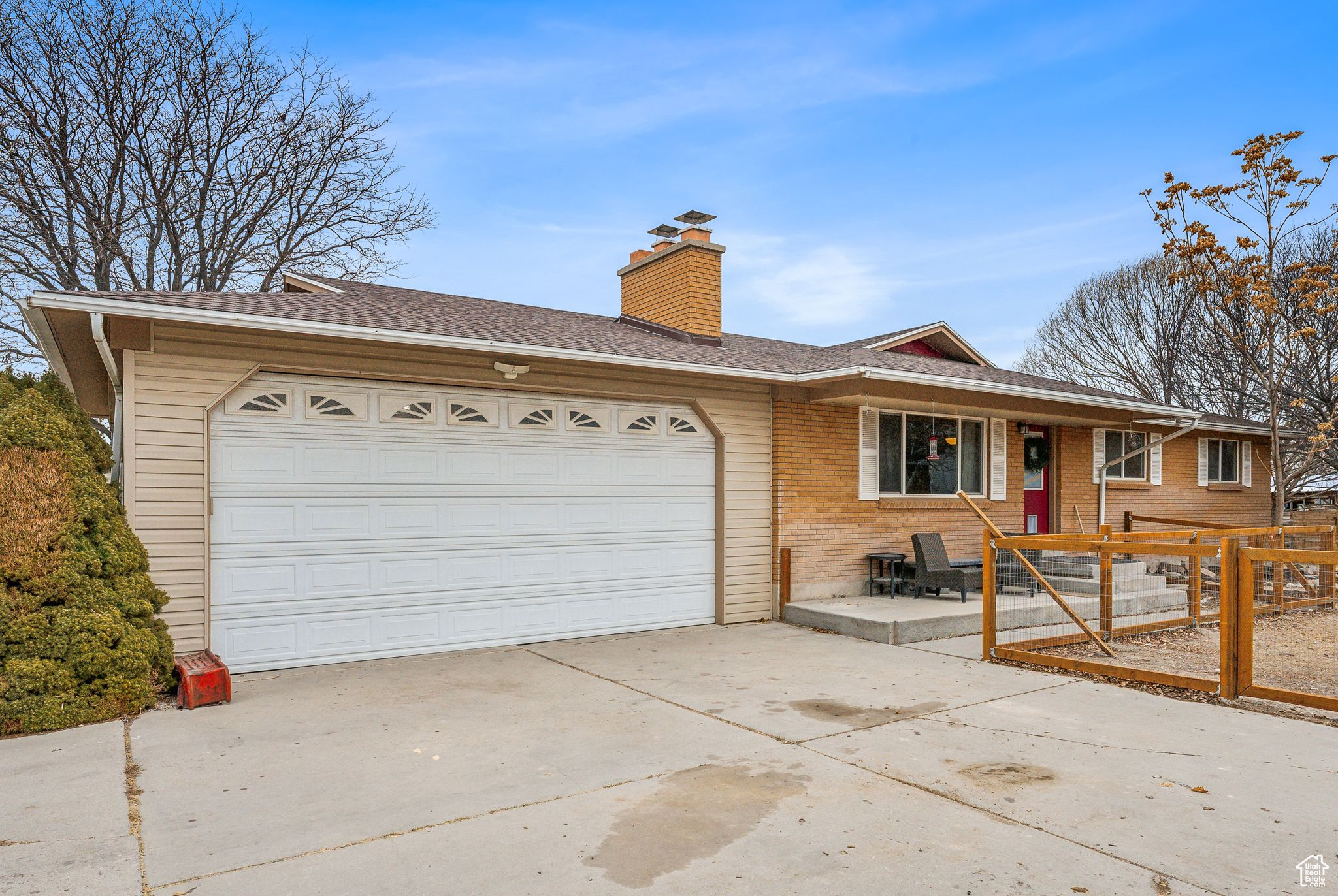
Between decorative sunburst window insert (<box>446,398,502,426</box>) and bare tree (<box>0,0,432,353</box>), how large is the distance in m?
A: 13.2

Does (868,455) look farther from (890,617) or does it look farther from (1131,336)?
(1131,336)

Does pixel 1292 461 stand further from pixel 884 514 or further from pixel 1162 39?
pixel 884 514

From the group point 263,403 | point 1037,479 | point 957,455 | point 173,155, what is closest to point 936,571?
point 957,455

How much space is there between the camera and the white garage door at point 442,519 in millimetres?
6973

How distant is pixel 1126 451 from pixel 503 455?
1113 cm

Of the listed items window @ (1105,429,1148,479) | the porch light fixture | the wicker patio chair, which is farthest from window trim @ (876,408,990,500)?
the porch light fixture

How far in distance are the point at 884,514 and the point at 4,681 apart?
351 inches

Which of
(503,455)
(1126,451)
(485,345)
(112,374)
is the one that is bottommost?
(503,455)

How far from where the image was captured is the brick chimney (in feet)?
36.4

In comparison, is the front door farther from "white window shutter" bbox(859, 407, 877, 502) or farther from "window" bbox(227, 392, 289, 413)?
"window" bbox(227, 392, 289, 413)

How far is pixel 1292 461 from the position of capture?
20.0 meters

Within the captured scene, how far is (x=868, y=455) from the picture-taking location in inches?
417

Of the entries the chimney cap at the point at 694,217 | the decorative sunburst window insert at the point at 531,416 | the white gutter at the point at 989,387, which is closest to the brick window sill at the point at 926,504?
the white gutter at the point at 989,387

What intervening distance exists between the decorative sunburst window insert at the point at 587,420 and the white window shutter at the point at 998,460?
6.10 m
